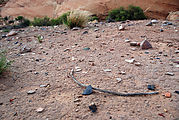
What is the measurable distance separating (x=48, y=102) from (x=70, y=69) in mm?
802

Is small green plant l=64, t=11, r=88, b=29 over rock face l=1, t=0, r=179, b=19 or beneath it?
beneath

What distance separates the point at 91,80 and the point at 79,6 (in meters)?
8.94

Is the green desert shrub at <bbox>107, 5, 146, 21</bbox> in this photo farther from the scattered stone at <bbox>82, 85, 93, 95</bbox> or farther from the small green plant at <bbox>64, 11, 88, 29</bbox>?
the scattered stone at <bbox>82, 85, 93, 95</bbox>

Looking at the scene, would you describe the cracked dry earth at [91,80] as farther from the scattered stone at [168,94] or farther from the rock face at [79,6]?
the rock face at [79,6]

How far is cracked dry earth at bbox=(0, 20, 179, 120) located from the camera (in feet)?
5.15

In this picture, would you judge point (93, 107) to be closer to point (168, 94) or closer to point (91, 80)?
point (91, 80)

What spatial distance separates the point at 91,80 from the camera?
213 cm

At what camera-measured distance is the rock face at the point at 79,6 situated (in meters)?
9.23

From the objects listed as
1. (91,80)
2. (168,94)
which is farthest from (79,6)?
(168,94)

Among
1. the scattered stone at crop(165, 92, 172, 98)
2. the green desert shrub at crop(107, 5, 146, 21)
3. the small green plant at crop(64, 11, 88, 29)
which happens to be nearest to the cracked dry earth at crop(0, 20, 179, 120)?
the scattered stone at crop(165, 92, 172, 98)

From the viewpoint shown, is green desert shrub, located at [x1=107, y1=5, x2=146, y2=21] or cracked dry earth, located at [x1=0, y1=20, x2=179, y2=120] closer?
cracked dry earth, located at [x1=0, y1=20, x2=179, y2=120]

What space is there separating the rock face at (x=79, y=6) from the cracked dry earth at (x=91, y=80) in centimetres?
434

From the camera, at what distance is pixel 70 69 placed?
2.48 meters

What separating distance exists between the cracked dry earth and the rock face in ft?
14.3
